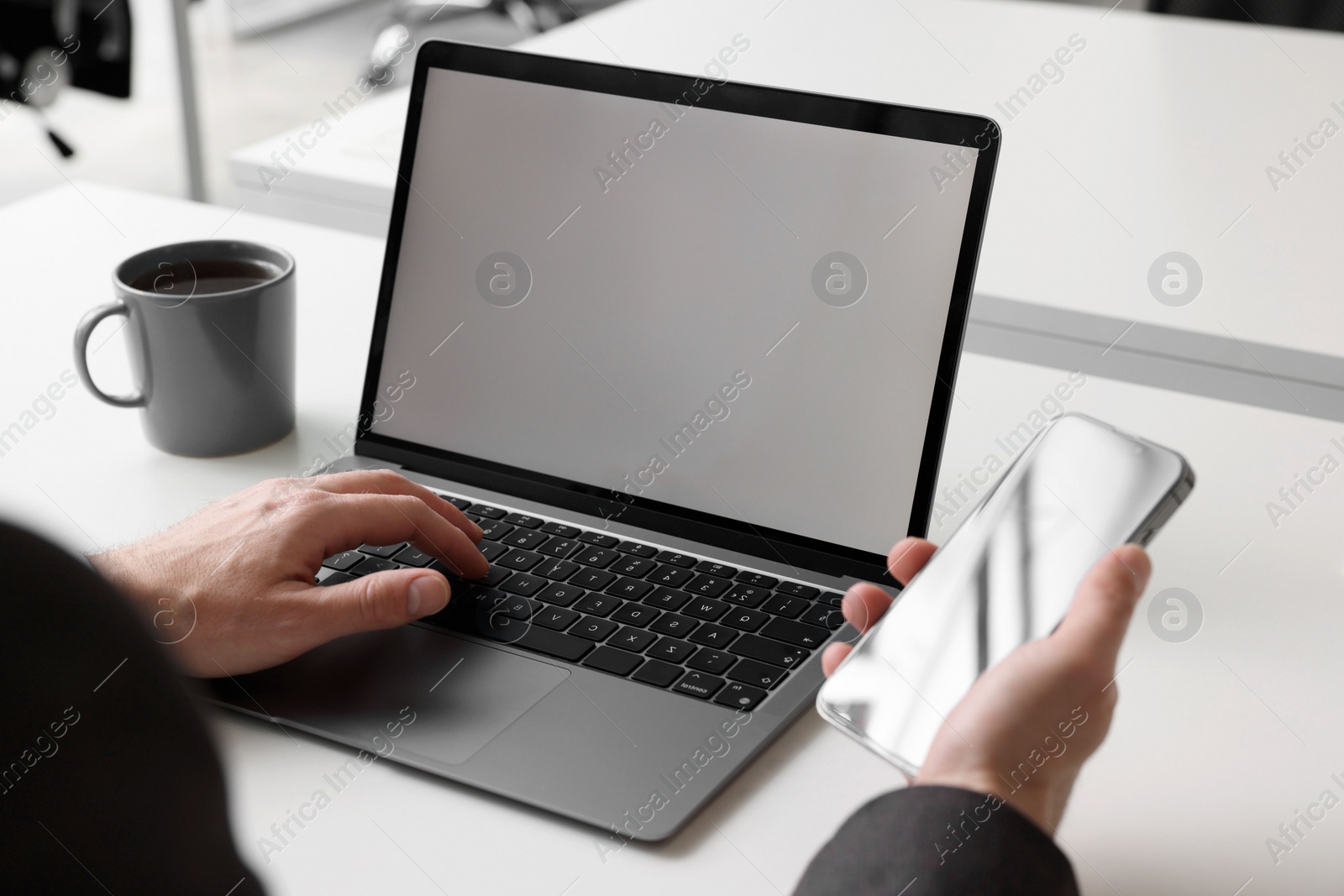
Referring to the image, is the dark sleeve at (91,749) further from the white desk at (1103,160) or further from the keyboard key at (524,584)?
the white desk at (1103,160)

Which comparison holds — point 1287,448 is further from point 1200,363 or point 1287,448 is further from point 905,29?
point 905,29

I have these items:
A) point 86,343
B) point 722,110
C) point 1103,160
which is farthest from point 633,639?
point 1103,160

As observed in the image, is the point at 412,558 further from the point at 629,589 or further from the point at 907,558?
the point at 907,558

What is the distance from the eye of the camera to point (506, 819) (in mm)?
552

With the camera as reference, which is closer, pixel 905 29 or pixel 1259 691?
pixel 1259 691

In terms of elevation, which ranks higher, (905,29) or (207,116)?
(905,29)

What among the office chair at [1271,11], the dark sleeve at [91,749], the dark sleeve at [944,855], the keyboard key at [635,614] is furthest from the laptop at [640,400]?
the office chair at [1271,11]

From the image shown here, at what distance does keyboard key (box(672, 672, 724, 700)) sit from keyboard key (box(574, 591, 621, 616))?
0.26 ft

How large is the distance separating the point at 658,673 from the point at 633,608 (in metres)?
0.07

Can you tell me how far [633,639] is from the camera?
2.18ft

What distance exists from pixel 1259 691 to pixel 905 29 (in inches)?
54.6

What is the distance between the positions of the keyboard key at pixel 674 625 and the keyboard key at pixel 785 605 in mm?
47

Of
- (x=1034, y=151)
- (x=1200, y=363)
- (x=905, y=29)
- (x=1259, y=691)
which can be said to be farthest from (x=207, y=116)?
(x=1259, y=691)

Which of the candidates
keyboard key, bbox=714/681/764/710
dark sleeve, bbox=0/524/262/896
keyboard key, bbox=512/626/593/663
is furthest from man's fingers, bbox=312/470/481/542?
dark sleeve, bbox=0/524/262/896
